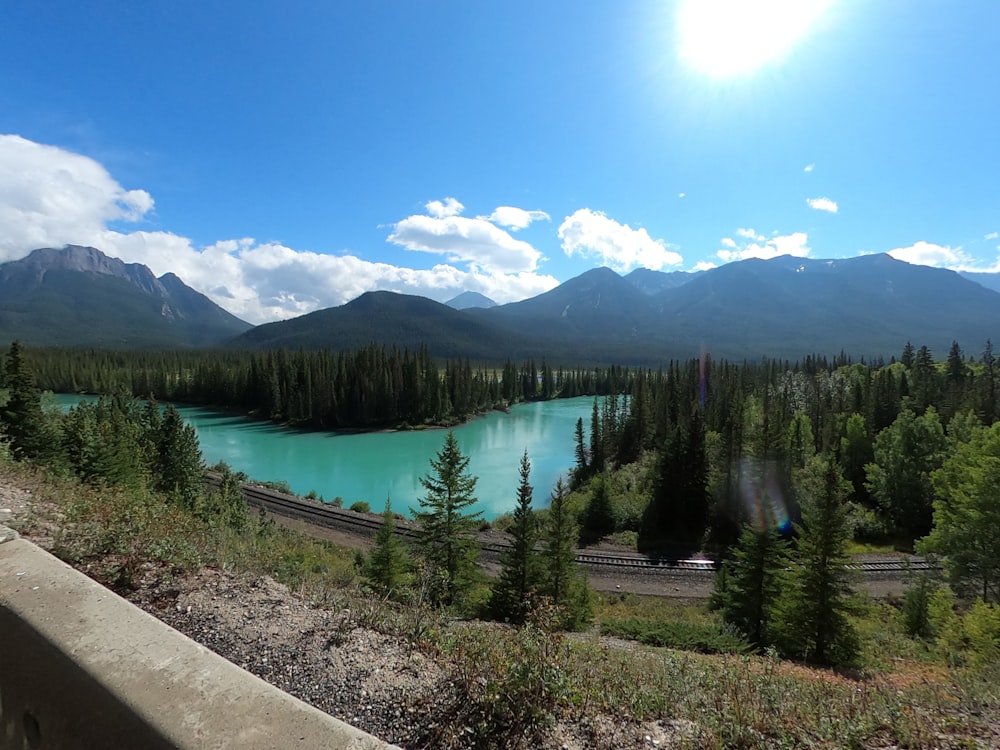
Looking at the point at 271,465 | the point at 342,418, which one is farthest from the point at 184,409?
the point at 271,465

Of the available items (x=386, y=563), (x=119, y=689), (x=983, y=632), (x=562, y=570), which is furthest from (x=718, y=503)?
(x=119, y=689)

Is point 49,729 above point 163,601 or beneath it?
above

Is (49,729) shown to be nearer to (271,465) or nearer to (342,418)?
(271,465)

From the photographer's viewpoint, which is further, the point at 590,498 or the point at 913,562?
the point at 590,498

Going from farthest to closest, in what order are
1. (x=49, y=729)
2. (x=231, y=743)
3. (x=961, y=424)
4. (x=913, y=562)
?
(x=961, y=424), (x=913, y=562), (x=49, y=729), (x=231, y=743)

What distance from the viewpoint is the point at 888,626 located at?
1931 cm

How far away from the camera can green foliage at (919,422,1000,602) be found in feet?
56.9

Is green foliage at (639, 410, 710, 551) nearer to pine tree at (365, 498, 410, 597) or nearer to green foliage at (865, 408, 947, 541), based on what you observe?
green foliage at (865, 408, 947, 541)

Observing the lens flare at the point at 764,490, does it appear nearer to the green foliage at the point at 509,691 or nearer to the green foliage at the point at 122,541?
the green foliage at the point at 509,691

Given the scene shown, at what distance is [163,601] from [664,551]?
103 ft

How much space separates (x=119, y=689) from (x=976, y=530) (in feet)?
84.4

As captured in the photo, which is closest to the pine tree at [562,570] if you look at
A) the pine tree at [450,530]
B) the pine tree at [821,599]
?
the pine tree at [450,530]

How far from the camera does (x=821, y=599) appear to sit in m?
13.7

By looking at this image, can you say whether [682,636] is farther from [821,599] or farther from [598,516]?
[598,516]
